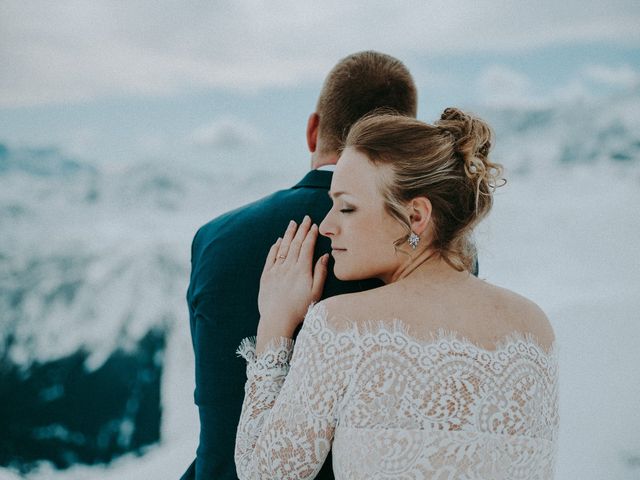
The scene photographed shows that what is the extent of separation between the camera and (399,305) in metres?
1.09

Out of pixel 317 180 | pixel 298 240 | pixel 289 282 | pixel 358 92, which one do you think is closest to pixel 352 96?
pixel 358 92

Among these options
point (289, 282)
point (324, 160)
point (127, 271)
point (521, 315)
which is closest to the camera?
point (521, 315)

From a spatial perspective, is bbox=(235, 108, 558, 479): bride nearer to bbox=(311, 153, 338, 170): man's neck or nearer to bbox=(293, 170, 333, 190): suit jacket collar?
bbox=(293, 170, 333, 190): suit jacket collar

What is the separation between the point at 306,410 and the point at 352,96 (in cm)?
89

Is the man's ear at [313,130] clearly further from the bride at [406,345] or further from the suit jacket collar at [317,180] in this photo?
the bride at [406,345]

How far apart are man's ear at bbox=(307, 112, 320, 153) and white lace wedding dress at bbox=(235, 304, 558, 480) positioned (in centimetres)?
71

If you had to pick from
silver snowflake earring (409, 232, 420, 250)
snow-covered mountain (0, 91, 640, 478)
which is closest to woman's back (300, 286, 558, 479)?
silver snowflake earring (409, 232, 420, 250)

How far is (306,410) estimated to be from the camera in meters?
1.07

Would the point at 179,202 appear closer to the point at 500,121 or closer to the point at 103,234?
the point at 103,234

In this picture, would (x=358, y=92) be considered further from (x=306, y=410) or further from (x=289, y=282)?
(x=306, y=410)

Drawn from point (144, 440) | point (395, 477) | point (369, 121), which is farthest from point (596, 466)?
point (144, 440)

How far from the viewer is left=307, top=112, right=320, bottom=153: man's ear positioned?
1663mm

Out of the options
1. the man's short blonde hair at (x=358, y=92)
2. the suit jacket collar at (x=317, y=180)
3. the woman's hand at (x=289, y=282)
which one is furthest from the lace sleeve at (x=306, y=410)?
the man's short blonde hair at (x=358, y=92)

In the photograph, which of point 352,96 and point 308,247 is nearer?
point 308,247
